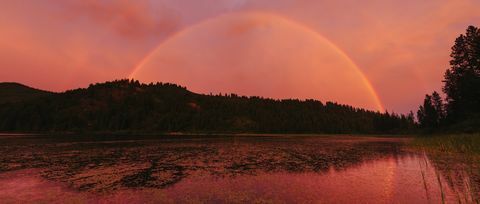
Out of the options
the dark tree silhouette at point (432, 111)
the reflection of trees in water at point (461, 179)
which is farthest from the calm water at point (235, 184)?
the dark tree silhouette at point (432, 111)

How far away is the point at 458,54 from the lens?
82.1 m

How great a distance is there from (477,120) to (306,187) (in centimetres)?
6699

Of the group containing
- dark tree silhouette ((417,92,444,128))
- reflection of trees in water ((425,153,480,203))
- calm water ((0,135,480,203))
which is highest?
dark tree silhouette ((417,92,444,128))

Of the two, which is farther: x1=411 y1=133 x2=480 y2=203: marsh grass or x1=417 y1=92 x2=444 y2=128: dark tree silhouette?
x1=417 y1=92 x2=444 y2=128: dark tree silhouette

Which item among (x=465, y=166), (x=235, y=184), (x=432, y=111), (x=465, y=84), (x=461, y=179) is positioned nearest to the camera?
(x=235, y=184)

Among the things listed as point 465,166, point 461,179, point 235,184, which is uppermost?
point 465,166

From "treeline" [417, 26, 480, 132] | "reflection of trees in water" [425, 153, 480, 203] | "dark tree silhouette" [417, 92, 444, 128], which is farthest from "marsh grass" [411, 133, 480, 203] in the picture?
"dark tree silhouette" [417, 92, 444, 128]

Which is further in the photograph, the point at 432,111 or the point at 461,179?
the point at 432,111

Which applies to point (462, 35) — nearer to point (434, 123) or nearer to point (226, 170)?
point (434, 123)

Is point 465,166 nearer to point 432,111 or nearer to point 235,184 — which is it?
point 235,184

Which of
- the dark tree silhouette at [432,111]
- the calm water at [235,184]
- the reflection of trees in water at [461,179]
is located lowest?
the calm water at [235,184]

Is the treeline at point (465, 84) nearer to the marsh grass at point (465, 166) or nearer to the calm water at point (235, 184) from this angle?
the marsh grass at point (465, 166)

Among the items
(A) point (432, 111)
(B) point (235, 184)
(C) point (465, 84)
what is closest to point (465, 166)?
(B) point (235, 184)

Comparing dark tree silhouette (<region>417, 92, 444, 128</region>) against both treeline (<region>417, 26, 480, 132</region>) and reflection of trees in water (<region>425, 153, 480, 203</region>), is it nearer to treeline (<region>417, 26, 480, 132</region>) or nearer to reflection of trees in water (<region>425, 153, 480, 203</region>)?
treeline (<region>417, 26, 480, 132</region>)
